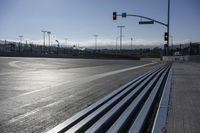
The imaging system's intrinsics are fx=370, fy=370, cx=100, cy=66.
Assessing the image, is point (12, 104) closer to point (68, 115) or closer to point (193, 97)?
point (68, 115)

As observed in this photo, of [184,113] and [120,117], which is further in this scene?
[184,113]

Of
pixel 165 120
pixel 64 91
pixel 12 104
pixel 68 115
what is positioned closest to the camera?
pixel 165 120

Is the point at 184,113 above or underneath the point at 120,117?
underneath

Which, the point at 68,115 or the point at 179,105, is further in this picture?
the point at 179,105

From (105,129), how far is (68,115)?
1.66 metres

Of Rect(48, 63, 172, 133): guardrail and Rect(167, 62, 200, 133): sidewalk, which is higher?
Rect(48, 63, 172, 133): guardrail

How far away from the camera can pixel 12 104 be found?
9273mm

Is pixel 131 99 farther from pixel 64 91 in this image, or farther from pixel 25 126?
pixel 25 126

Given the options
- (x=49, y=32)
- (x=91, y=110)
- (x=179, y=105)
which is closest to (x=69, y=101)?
(x=91, y=110)

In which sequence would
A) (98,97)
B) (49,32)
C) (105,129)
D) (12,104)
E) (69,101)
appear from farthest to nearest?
1. (49,32)
2. (98,97)
3. (69,101)
4. (12,104)
5. (105,129)

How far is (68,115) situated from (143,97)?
3358mm

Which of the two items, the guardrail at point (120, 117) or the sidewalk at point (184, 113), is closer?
the guardrail at point (120, 117)

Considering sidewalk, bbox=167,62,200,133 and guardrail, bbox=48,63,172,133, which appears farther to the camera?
sidewalk, bbox=167,62,200,133

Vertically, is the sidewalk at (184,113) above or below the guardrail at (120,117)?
below
